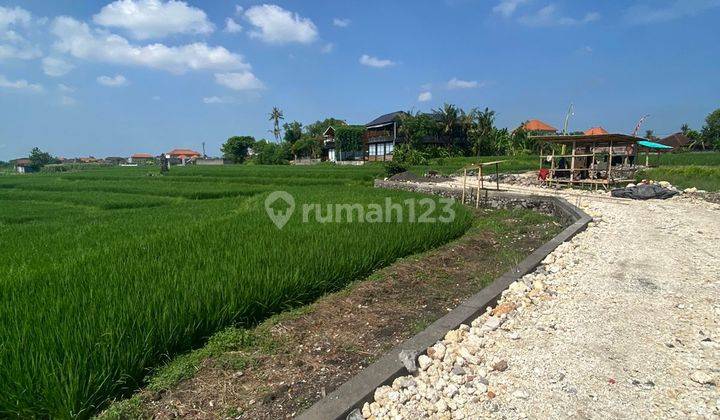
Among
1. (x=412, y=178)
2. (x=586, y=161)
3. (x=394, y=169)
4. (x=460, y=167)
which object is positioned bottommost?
(x=412, y=178)

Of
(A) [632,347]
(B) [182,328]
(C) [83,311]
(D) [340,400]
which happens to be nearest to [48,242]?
(C) [83,311]

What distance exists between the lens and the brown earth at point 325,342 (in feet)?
8.07

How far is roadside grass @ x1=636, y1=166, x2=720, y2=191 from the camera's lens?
1320 centimetres

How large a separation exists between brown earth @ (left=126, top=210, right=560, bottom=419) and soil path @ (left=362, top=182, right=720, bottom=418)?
0.49m

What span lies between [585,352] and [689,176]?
1805 cm

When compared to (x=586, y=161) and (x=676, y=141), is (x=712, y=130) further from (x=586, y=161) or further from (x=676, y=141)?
(x=586, y=161)

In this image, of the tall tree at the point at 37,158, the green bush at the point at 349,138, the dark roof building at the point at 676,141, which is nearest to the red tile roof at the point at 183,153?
the tall tree at the point at 37,158

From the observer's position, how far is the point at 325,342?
3260mm

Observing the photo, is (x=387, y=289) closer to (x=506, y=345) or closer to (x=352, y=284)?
(x=352, y=284)

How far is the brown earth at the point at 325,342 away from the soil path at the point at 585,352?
487 millimetres

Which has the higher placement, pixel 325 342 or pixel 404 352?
pixel 404 352

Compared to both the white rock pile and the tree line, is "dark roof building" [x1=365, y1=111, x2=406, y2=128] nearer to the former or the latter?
the tree line

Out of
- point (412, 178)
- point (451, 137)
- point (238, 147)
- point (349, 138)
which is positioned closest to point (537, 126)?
point (451, 137)

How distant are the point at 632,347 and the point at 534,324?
0.72 meters
